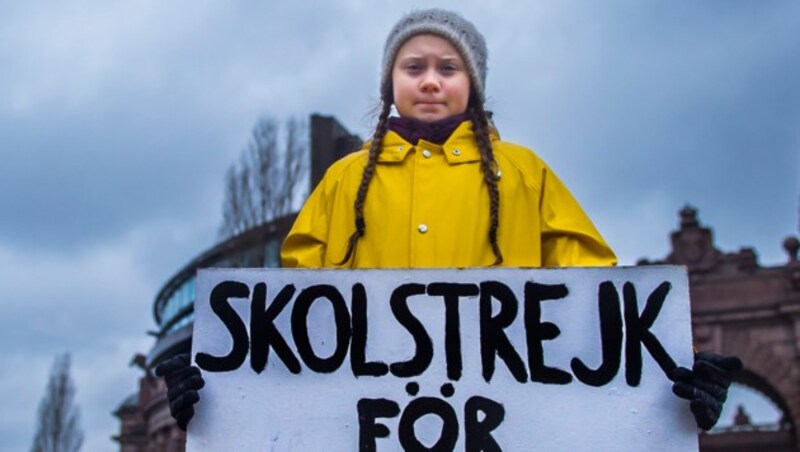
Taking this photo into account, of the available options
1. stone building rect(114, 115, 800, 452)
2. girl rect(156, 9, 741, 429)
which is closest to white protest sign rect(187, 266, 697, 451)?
girl rect(156, 9, 741, 429)

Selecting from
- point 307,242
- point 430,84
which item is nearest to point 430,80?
point 430,84

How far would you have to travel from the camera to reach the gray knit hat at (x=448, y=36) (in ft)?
10.4

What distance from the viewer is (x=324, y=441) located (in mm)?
2547

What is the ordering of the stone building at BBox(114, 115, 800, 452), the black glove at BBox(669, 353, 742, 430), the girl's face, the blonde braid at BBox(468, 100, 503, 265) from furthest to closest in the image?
the stone building at BBox(114, 115, 800, 452) < the girl's face < the blonde braid at BBox(468, 100, 503, 265) < the black glove at BBox(669, 353, 742, 430)

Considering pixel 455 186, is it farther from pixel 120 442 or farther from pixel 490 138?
pixel 120 442

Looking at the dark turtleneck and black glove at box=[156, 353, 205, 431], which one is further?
the dark turtleneck

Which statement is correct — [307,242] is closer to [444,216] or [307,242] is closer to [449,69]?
[444,216]

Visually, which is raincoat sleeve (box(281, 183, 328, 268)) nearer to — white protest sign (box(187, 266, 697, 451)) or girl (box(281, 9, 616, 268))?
girl (box(281, 9, 616, 268))

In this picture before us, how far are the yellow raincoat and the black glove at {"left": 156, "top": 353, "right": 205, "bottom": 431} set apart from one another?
1.82 feet

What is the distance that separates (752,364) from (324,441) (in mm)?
21638

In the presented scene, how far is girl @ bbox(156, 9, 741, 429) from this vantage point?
2926 mm

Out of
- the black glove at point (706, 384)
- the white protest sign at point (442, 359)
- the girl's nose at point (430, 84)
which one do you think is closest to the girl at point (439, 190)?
the girl's nose at point (430, 84)

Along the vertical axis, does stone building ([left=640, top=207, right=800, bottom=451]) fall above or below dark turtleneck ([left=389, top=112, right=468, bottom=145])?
above

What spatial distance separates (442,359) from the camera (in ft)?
8.51
